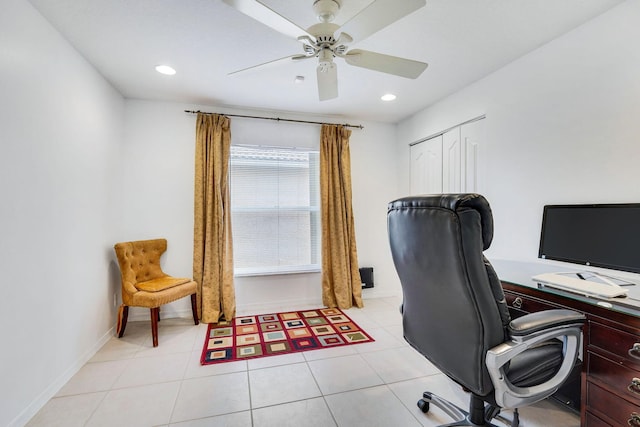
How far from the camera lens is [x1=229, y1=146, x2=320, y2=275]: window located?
139 inches

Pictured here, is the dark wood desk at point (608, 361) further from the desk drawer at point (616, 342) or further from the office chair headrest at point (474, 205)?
the office chair headrest at point (474, 205)

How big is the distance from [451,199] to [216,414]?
1809 mm

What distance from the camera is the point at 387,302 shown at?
A: 3.83 metres

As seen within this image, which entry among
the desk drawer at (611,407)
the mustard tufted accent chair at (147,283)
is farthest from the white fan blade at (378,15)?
the mustard tufted accent chair at (147,283)

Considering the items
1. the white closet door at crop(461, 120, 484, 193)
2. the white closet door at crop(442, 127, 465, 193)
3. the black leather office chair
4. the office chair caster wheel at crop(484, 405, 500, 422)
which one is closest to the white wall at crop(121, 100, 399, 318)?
the white closet door at crop(442, 127, 465, 193)

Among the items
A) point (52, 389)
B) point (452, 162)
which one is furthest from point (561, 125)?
point (52, 389)

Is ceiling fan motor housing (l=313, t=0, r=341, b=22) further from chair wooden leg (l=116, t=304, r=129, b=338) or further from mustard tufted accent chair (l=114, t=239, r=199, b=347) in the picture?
chair wooden leg (l=116, t=304, r=129, b=338)

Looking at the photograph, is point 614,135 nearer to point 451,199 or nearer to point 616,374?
point 616,374

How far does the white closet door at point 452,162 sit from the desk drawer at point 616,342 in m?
1.79

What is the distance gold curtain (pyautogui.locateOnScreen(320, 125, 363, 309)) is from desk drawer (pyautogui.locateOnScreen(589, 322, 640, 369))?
2461 mm

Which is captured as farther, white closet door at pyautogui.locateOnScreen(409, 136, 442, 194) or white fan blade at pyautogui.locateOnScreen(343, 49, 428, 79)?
white closet door at pyautogui.locateOnScreen(409, 136, 442, 194)

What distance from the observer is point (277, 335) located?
9.27 feet

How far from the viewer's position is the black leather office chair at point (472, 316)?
1078 millimetres

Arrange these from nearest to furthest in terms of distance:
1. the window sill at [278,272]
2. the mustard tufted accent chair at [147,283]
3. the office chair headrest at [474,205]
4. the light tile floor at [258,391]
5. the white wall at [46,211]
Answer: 1. the office chair headrest at [474,205]
2. the white wall at [46,211]
3. the light tile floor at [258,391]
4. the mustard tufted accent chair at [147,283]
5. the window sill at [278,272]
